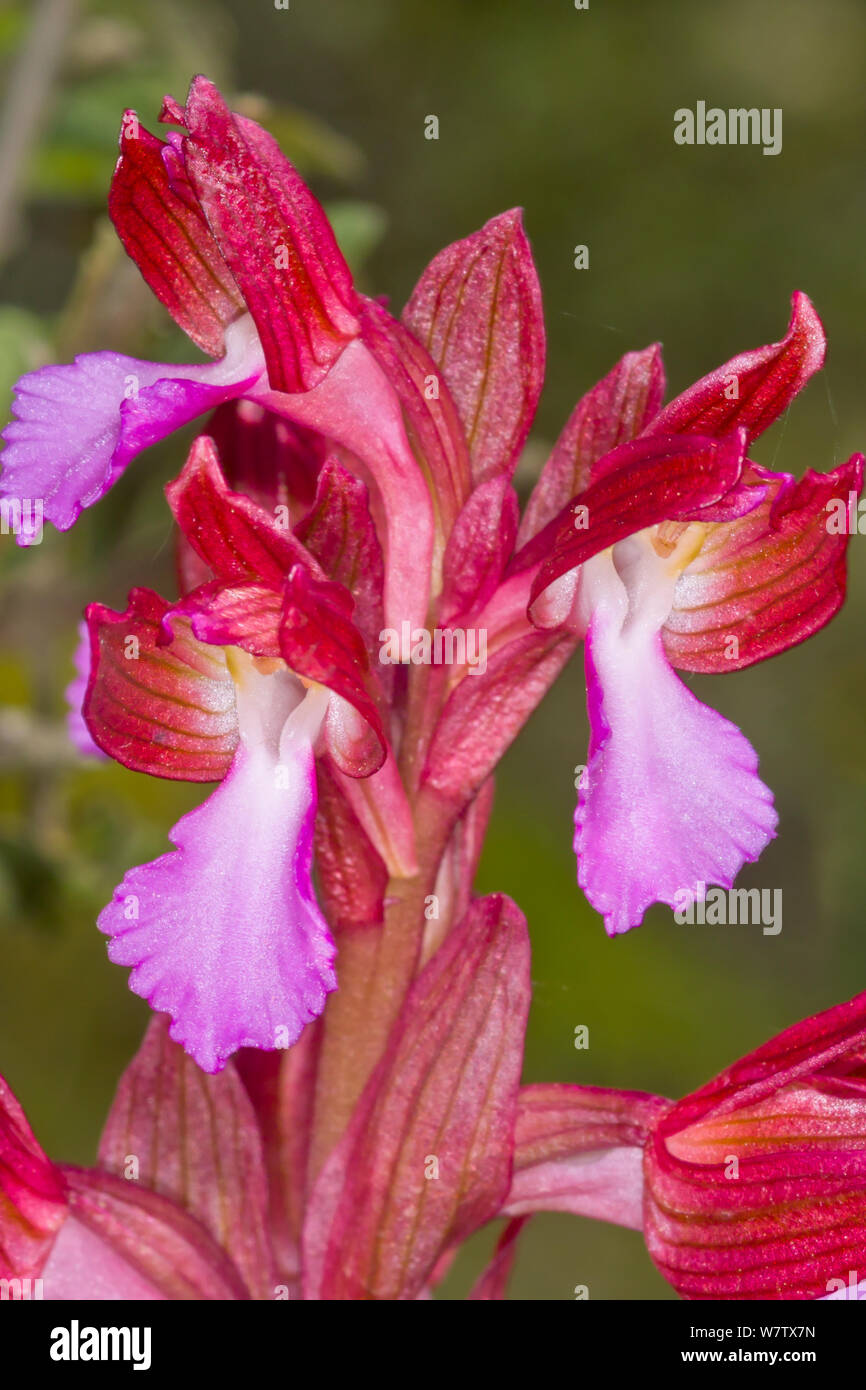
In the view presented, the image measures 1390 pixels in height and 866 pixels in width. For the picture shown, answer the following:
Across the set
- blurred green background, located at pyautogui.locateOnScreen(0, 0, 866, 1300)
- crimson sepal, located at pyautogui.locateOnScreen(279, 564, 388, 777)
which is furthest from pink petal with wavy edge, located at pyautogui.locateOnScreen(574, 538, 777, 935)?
blurred green background, located at pyautogui.locateOnScreen(0, 0, 866, 1300)

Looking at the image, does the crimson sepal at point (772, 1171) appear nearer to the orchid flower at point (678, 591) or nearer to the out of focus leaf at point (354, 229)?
the orchid flower at point (678, 591)

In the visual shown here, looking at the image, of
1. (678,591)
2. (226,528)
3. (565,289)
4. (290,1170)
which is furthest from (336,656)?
(565,289)

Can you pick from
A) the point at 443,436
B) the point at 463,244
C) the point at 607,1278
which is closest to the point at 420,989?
the point at 443,436

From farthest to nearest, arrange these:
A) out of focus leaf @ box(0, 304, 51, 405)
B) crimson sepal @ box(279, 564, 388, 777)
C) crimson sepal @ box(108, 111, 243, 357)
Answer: out of focus leaf @ box(0, 304, 51, 405) < crimson sepal @ box(108, 111, 243, 357) < crimson sepal @ box(279, 564, 388, 777)

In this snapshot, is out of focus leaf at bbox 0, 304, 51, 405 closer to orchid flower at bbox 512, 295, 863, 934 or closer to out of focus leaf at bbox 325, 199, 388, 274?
out of focus leaf at bbox 325, 199, 388, 274

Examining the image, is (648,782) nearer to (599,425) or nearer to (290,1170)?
(599,425)

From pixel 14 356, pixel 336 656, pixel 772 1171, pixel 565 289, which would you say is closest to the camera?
pixel 336 656
